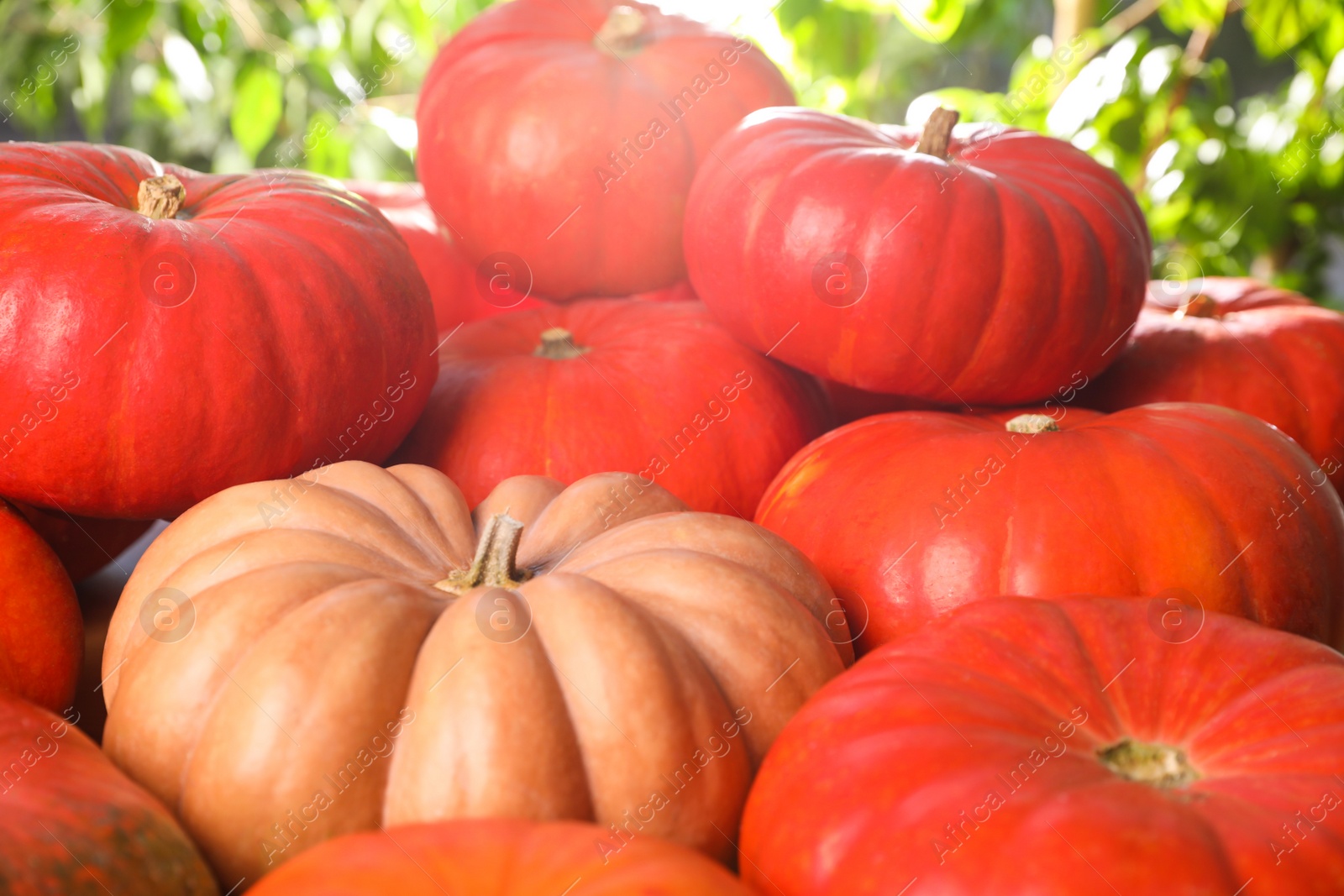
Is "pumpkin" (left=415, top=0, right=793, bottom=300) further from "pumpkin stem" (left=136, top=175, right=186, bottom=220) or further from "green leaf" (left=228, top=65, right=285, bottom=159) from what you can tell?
"green leaf" (left=228, top=65, right=285, bottom=159)

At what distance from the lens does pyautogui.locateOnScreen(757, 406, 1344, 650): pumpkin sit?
1302 mm

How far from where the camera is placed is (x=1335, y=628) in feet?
4.70

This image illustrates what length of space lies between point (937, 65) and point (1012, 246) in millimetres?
6997

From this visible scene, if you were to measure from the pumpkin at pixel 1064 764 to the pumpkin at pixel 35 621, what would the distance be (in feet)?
2.74

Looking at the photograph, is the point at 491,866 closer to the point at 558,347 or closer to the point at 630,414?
the point at 630,414

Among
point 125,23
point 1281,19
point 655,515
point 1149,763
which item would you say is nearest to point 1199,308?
point 655,515

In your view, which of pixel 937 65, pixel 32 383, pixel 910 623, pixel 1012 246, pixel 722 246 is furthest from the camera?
pixel 937 65

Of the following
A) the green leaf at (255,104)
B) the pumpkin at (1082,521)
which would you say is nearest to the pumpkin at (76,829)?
the pumpkin at (1082,521)

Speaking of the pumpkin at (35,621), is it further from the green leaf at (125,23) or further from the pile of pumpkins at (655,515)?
the green leaf at (125,23)

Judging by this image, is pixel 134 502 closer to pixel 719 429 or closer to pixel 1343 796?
pixel 719 429

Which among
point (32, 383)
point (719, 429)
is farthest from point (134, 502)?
point (719, 429)

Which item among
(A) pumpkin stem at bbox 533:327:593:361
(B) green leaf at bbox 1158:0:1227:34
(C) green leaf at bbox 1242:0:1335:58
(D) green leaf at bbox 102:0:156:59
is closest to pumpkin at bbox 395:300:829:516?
(A) pumpkin stem at bbox 533:327:593:361

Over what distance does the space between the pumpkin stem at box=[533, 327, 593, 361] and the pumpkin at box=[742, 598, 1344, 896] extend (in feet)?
3.13

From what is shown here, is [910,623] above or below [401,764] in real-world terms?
below
